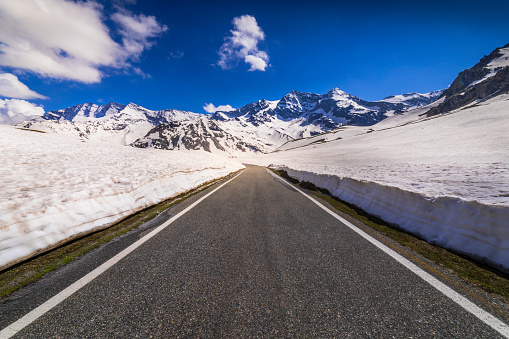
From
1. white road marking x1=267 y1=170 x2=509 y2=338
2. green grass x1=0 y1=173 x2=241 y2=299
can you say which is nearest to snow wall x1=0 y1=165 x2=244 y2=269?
green grass x1=0 y1=173 x2=241 y2=299

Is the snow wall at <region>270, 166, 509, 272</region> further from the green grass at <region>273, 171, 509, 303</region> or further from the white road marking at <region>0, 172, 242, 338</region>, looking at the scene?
the white road marking at <region>0, 172, 242, 338</region>

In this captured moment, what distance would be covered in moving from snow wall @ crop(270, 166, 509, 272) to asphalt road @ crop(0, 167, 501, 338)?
1.58 metres

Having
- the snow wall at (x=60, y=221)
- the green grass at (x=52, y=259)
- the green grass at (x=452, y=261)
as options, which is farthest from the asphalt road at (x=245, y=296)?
the snow wall at (x=60, y=221)

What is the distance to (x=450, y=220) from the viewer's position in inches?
163

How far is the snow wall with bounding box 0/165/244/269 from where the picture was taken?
3.29 m

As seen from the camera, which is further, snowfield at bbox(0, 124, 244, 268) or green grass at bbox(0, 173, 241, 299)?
snowfield at bbox(0, 124, 244, 268)

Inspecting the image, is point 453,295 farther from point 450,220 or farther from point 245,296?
Result: point 245,296

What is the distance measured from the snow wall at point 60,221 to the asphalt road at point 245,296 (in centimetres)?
103

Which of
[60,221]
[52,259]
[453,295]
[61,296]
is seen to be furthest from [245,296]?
[60,221]

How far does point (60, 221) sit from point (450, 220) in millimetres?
8245

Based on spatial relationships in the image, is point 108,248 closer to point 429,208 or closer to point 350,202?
point 429,208

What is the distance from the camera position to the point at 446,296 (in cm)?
248

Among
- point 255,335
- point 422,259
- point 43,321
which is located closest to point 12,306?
point 43,321

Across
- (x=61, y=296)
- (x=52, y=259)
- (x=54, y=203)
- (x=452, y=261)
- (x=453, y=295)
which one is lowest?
(x=452, y=261)
